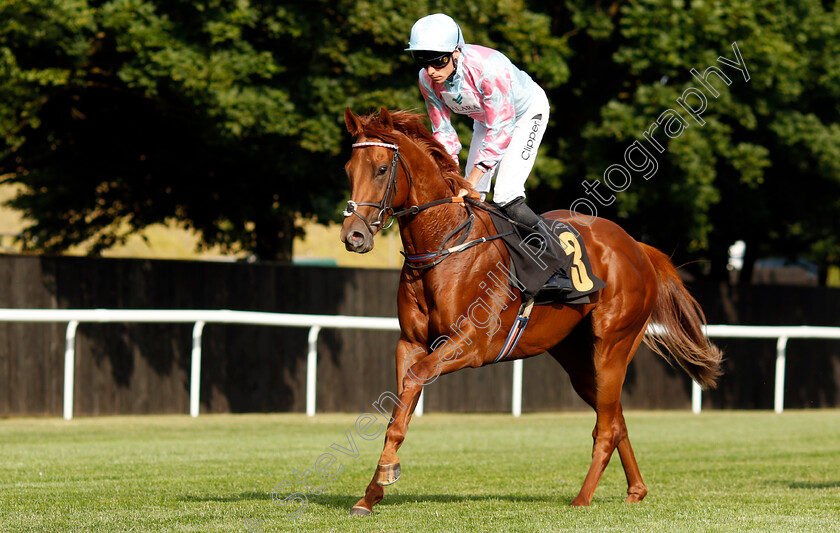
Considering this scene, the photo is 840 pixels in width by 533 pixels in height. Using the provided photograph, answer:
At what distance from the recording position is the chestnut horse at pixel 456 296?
4867 millimetres

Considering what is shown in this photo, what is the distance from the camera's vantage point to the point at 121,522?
4656mm

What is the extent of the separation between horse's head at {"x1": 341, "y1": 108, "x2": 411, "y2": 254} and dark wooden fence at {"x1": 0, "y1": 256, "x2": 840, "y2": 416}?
7.24m

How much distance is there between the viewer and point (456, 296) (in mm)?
5086

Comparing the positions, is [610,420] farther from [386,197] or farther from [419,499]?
[386,197]

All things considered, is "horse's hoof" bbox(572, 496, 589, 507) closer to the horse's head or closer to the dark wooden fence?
the horse's head

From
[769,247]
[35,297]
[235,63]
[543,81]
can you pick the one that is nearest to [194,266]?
[35,297]

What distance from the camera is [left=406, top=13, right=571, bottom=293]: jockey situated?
16.7ft

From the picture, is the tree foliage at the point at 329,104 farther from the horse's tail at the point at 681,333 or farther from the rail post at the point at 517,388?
the horse's tail at the point at 681,333

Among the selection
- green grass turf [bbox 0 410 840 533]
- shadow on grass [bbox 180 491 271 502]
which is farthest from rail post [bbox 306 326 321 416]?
shadow on grass [bbox 180 491 271 502]

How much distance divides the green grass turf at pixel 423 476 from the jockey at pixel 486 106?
1370 mm

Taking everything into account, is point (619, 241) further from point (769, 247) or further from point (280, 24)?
point (769, 247)

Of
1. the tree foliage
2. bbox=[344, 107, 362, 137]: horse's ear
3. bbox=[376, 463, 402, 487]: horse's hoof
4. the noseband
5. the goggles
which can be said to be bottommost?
bbox=[376, 463, 402, 487]: horse's hoof

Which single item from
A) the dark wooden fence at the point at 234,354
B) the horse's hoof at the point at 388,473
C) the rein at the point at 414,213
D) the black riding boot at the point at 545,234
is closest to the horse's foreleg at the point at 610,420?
the black riding boot at the point at 545,234

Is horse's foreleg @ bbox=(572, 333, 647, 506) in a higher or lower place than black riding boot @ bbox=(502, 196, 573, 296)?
lower
